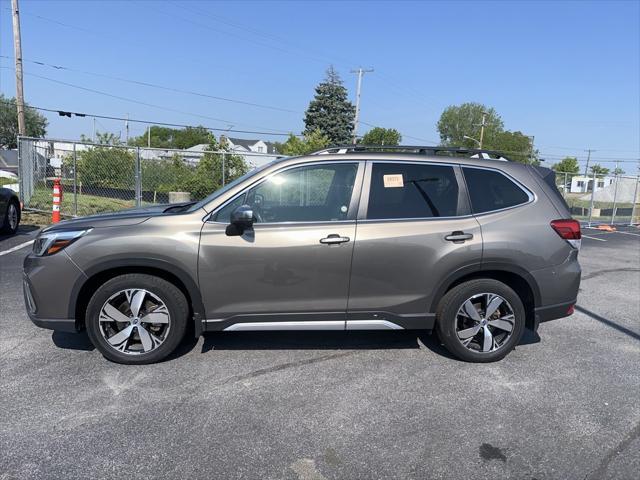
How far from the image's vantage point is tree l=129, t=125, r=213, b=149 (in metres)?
110

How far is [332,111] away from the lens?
56.6m

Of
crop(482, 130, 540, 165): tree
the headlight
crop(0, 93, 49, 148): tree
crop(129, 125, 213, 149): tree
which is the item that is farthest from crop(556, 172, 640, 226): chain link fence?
crop(129, 125, 213, 149): tree

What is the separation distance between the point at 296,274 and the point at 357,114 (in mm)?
42295

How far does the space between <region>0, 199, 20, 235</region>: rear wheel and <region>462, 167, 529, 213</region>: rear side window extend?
946 cm

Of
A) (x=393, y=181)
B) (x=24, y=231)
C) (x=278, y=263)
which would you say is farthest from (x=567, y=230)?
(x=24, y=231)

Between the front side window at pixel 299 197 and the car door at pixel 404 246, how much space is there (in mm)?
195

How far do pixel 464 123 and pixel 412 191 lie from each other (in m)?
109

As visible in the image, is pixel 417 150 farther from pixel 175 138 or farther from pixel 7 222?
pixel 175 138

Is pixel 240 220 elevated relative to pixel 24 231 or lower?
elevated

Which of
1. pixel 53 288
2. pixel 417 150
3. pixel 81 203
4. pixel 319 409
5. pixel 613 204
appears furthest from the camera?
pixel 613 204

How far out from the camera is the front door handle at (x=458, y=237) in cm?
413

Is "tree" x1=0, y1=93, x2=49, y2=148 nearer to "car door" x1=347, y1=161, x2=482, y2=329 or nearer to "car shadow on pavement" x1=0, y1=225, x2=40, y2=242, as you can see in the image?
"car shadow on pavement" x1=0, y1=225, x2=40, y2=242

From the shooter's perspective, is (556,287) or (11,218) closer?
(556,287)

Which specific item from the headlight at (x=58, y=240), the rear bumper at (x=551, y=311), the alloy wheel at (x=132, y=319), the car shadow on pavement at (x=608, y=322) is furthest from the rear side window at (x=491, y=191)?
the headlight at (x=58, y=240)
